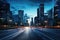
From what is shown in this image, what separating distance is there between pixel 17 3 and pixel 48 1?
78.4 inches

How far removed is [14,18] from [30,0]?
206cm

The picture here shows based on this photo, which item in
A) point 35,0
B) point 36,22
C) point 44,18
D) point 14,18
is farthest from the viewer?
point 36,22

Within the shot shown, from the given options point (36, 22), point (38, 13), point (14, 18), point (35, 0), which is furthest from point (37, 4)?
point (36, 22)

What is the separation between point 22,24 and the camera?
14336 mm

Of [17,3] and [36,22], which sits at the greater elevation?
[17,3]

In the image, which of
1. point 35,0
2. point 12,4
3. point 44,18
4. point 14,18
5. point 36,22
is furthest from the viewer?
point 36,22

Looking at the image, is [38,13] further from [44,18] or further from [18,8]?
[18,8]

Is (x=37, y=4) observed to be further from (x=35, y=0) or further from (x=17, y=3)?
(x=17, y=3)

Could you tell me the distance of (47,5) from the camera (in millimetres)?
12406

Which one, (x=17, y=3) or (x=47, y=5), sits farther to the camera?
(x=47, y=5)

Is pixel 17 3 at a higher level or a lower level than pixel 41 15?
higher

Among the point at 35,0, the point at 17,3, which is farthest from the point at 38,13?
the point at 17,3

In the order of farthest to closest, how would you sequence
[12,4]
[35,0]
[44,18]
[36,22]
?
1. [36,22]
2. [44,18]
3. [35,0]
4. [12,4]

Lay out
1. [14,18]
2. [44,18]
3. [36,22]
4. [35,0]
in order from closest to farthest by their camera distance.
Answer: [35,0]
[14,18]
[44,18]
[36,22]
